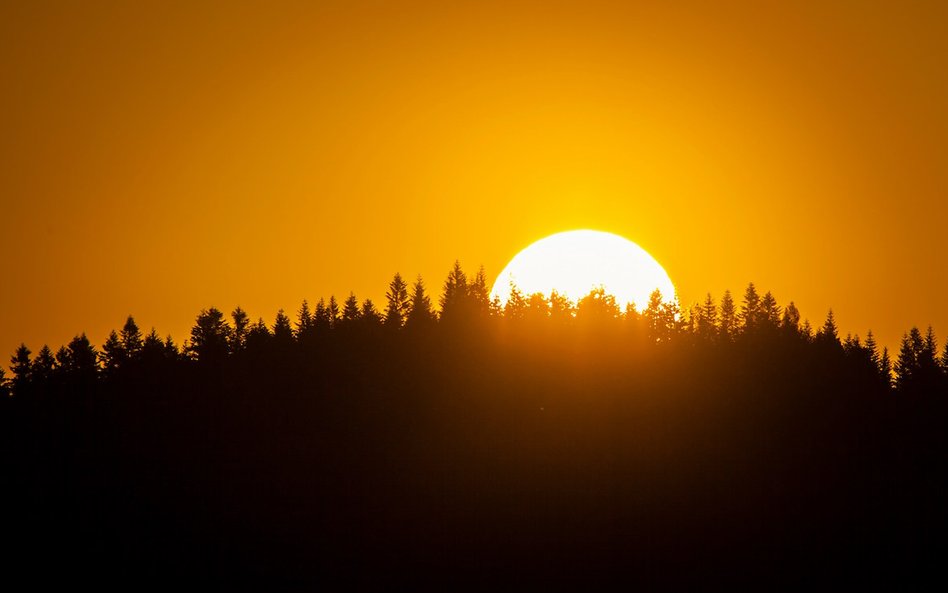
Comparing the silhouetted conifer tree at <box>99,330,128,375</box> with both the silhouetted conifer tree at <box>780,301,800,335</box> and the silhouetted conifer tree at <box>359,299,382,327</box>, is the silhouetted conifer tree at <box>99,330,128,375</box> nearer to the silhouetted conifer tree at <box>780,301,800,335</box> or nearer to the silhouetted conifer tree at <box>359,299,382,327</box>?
the silhouetted conifer tree at <box>359,299,382,327</box>

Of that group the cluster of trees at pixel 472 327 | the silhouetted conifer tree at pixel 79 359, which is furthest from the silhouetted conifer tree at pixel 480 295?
the silhouetted conifer tree at pixel 79 359

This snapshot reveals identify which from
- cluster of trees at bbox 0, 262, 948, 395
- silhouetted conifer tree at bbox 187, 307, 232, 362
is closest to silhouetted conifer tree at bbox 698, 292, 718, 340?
cluster of trees at bbox 0, 262, 948, 395

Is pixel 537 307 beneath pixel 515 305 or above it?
beneath

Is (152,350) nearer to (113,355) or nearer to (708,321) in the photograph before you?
(113,355)

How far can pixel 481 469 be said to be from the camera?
433 feet

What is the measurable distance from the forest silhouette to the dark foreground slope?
0.28 metres

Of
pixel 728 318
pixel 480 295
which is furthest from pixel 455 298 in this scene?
pixel 728 318

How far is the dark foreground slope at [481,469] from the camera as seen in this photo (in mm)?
118500

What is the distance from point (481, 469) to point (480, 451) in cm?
291

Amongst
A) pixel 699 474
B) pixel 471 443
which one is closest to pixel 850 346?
pixel 699 474

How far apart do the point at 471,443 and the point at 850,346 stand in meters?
49.8

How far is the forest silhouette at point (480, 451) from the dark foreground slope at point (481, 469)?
11.1 inches

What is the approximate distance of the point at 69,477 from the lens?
129 metres

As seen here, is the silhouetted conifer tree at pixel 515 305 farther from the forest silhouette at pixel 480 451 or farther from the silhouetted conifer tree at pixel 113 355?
the silhouetted conifer tree at pixel 113 355
